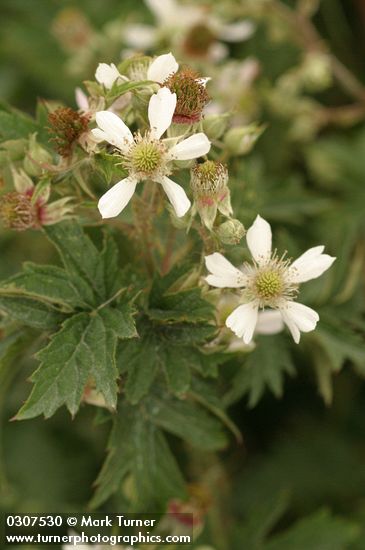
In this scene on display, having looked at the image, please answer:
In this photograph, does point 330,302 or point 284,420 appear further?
point 284,420

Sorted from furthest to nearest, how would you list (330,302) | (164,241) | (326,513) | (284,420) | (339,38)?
(339,38), (284,420), (326,513), (330,302), (164,241)

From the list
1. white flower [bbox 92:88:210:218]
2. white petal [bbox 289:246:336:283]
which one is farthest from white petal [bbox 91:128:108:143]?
white petal [bbox 289:246:336:283]

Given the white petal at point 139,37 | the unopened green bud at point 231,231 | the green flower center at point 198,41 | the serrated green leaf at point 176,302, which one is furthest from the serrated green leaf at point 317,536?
the white petal at point 139,37

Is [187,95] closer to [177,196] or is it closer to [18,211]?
[177,196]

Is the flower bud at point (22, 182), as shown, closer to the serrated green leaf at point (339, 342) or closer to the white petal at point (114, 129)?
the white petal at point (114, 129)

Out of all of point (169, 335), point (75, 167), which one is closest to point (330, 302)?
point (169, 335)

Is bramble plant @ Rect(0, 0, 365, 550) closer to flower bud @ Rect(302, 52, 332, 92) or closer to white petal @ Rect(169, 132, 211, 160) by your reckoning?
white petal @ Rect(169, 132, 211, 160)

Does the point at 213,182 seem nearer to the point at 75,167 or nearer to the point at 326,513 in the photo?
the point at 75,167
